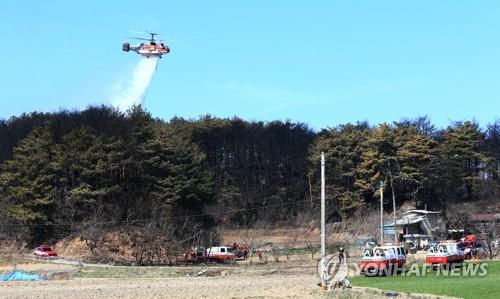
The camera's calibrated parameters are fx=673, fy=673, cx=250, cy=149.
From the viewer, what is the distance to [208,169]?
306 ft

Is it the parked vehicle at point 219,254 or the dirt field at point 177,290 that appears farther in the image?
the parked vehicle at point 219,254

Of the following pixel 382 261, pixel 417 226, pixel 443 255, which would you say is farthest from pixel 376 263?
pixel 417 226

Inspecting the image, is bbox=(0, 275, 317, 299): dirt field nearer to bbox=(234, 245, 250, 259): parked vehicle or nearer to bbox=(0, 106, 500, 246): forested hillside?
bbox=(0, 106, 500, 246): forested hillside

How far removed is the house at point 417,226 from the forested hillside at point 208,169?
5630 mm

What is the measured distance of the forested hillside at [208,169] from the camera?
236 ft

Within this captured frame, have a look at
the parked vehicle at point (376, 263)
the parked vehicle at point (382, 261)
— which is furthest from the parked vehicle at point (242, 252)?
the parked vehicle at point (376, 263)

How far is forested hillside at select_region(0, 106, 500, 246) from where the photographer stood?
236 ft

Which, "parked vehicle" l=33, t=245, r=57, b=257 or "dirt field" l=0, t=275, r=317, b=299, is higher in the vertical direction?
"parked vehicle" l=33, t=245, r=57, b=257

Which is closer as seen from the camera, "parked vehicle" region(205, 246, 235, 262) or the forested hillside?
"parked vehicle" region(205, 246, 235, 262)

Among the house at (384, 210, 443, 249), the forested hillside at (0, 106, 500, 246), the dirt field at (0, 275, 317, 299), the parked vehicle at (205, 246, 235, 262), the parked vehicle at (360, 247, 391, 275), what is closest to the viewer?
the dirt field at (0, 275, 317, 299)

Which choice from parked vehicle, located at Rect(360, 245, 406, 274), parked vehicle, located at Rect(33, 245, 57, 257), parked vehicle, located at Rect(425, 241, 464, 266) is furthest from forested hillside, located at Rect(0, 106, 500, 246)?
parked vehicle, located at Rect(425, 241, 464, 266)

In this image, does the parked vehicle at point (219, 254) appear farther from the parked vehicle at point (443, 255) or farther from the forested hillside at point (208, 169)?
the parked vehicle at point (443, 255)

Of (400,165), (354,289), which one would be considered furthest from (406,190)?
(354,289)

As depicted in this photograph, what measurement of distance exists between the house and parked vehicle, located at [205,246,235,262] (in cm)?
1986
